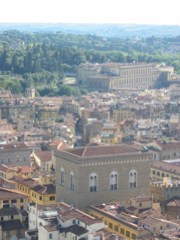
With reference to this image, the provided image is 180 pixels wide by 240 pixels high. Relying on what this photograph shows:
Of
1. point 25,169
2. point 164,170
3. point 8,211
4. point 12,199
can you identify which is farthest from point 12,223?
point 164,170

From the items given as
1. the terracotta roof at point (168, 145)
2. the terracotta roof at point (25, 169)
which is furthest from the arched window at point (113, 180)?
the terracotta roof at point (168, 145)

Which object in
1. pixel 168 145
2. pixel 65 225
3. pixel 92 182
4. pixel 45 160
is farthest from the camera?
pixel 168 145

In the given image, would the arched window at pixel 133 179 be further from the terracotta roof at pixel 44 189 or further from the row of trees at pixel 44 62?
the row of trees at pixel 44 62

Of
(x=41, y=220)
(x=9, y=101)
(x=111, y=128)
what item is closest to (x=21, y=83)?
(x=9, y=101)

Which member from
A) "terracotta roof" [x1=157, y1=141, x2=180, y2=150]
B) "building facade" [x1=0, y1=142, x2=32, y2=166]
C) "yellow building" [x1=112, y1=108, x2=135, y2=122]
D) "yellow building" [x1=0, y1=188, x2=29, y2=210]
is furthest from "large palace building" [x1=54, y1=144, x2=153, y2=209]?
"yellow building" [x1=112, y1=108, x2=135, y2=122]

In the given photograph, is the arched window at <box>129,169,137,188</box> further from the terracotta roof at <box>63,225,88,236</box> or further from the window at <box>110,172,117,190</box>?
the terracotta roof at <box>63,225,88,236</box>

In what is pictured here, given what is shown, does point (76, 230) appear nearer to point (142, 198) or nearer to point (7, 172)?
point (142, 198)
